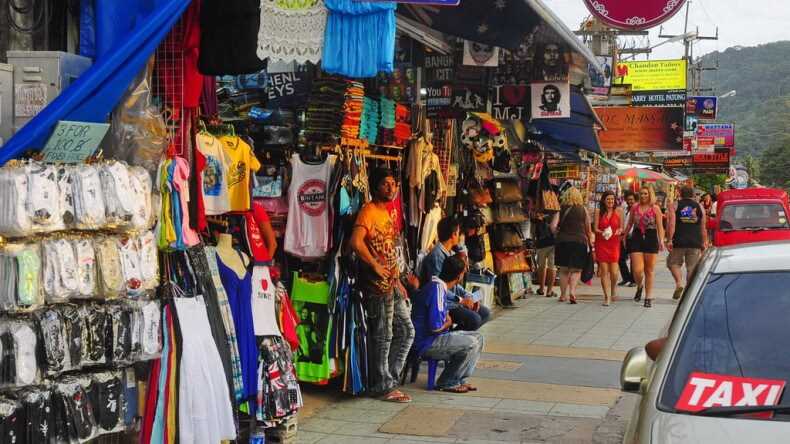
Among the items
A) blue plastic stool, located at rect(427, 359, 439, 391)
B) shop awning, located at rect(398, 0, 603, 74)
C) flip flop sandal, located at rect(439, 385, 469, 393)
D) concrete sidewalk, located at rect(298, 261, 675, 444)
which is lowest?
concrete sidewalk, located at rect(298, 261, 675, 444)

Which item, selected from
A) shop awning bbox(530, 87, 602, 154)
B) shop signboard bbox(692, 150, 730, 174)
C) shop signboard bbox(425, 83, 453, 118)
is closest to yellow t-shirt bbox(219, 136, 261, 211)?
shop signboard bbox(425, 83, 453, 118)

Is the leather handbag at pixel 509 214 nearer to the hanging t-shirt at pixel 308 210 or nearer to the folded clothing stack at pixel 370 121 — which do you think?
the folded clothing stack at pixel 370 121

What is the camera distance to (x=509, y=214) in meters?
13.9

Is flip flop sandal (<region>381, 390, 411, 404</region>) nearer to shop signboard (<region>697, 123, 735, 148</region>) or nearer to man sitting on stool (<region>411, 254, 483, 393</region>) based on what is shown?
man sitting on stool (<region>411, 254, 483, 393</region>)

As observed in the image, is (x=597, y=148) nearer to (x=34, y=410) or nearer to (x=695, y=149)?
(x=34, y=410)

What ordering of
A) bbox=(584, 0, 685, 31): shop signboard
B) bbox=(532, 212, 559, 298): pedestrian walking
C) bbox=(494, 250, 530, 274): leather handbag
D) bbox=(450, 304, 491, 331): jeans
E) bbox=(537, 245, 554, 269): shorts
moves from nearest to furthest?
1. bbox=(450, 304, 491, 331): jeans
2. bbox=(584, 0, 685, 31): shop signboard
3. bbox=(494, 250, 530, 274): leather handbag
4. bbox=(532, 212, 559, 298): pedestrian walking
5. bbox=(537, 245, 554, 269): shorts

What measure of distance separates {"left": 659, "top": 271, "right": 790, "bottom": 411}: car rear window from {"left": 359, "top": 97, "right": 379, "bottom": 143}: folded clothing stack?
4.72 meters

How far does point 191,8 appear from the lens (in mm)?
5730

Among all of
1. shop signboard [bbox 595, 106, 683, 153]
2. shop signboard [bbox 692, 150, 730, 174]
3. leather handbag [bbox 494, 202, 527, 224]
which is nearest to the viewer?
leather handbag [bbox 494, 202, 527, 224]

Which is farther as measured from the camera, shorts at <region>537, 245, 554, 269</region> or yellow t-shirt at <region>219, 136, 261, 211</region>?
shorts at <region>537, 245, 554, 269</region>

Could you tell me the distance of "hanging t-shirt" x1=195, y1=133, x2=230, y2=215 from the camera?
6.18 metres

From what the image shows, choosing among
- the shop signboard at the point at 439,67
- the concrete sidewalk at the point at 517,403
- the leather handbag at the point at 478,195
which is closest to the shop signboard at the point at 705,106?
the leather handbag at the point at 478,195

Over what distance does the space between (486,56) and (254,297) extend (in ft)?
16.3

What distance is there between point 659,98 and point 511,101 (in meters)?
20.3
